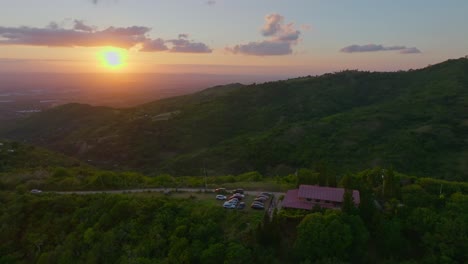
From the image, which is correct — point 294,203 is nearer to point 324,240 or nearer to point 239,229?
point 239,229

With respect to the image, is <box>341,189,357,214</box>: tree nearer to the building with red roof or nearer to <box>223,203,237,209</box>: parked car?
the building with red roof

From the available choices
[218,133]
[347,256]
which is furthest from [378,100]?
[347,256]

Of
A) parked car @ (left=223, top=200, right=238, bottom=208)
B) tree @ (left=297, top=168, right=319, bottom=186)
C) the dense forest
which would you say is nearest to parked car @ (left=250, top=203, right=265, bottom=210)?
the dense forest

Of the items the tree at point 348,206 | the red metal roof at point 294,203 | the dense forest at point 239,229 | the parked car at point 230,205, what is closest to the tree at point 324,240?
the dense forest at point 239,229

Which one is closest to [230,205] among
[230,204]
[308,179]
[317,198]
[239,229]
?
[230,204]

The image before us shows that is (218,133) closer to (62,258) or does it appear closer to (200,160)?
(200,160)

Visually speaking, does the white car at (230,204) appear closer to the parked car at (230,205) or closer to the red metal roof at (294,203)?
the parked car at (230,205)
